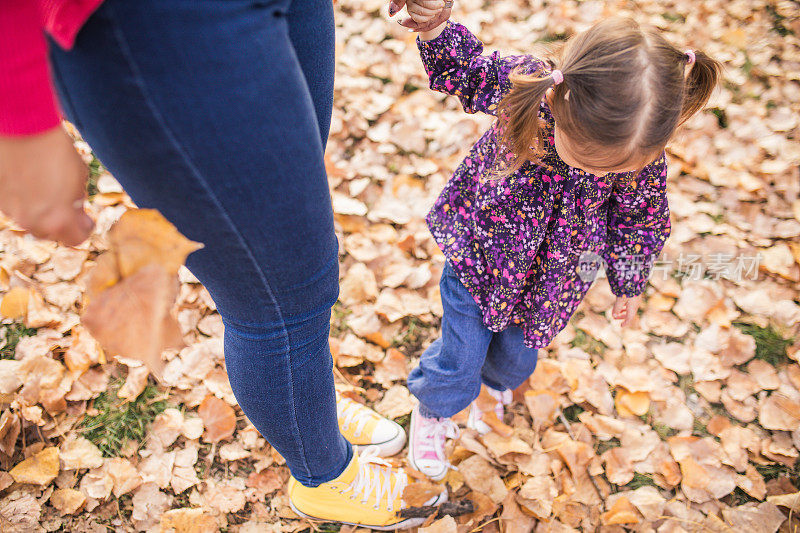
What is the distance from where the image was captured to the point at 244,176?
590 mm

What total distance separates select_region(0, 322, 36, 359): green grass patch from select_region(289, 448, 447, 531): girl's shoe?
36.0 inches

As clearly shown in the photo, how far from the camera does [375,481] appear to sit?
128cm

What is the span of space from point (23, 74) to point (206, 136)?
162mm

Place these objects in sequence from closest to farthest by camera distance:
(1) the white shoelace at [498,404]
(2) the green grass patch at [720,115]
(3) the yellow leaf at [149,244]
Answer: (3) the yellow leaf at [149,244], (1) the white shoelace at [498,404], (2) the green grass patch at [720,115]

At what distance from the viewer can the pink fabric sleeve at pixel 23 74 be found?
44cm

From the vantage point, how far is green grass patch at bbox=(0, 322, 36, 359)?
1457 millimetres

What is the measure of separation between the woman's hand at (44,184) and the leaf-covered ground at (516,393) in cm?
77

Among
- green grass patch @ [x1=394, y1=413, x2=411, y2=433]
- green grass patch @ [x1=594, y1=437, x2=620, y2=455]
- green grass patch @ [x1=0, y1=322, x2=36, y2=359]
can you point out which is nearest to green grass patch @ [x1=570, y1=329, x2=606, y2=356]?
green grass patch @ [x1=594, y1=437, x2=620, y2=455]

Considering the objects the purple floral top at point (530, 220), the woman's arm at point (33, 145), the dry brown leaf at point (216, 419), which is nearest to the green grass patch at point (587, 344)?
the purple floral top at point (530, 220)

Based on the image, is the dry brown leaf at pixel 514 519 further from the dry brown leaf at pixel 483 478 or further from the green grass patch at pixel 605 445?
the green grass patch at pixel 605 445

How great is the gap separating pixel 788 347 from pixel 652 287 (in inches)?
17.5

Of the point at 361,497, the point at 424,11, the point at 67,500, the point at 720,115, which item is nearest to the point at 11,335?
the point at 67,500

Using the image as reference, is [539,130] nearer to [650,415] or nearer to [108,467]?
[650,415]

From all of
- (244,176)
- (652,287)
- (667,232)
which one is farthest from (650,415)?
(244,176)
